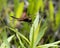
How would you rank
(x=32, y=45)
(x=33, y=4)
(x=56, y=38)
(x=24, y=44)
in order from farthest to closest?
(x=56, y=38) → (x=33, y=4) → (x=24, y=44) → (x=32, y=45)

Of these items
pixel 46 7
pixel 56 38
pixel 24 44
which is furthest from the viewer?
pixel 46 7

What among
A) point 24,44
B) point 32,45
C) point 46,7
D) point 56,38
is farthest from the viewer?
point 46,7

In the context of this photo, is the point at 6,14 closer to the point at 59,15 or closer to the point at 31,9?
the point at 31,9

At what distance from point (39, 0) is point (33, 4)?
6 centimetres

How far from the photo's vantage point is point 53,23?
1.69 meters

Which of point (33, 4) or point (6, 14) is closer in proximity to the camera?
point (33, 4)

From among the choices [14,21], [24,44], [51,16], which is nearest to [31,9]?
[14,21]

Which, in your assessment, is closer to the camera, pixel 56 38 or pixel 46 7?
pixel 56 38

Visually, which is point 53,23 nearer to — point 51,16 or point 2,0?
point 51,16

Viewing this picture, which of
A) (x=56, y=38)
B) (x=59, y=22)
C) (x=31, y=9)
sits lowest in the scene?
(x=56, y=38)

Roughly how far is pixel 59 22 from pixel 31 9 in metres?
0.29

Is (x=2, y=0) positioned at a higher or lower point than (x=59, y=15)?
higher

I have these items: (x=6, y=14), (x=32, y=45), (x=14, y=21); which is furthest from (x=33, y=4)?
(x=32, y=45)

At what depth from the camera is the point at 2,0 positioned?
1656 millimetres
